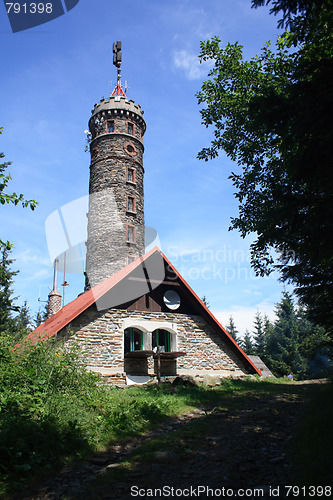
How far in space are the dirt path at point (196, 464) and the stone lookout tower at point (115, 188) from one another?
55.5 ft

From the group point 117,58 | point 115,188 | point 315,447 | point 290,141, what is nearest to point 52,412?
point 315,447

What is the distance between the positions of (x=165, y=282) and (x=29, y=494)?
10.6 meters

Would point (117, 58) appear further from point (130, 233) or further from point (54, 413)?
point (54, 413)

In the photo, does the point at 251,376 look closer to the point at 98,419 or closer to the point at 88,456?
the point at 98,419

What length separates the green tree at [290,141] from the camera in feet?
17.4

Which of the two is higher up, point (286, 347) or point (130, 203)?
point (130, 203)

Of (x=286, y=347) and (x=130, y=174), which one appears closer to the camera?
(x=130, y=174)

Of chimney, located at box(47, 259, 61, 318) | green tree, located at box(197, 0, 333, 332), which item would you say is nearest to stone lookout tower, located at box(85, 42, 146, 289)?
chimney, located at box(47, 259, 61, 318)

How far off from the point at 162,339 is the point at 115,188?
13.6m

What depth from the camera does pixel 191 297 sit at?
15727 millimetres

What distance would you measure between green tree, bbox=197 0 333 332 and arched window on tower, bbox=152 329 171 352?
559 cm

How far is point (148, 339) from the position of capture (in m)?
14.5

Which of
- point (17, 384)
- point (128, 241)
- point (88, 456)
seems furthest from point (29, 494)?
point (128, 241)

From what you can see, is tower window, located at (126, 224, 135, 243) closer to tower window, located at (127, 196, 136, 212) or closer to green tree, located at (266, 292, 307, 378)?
tower window, located at (127, 196, 136, 212)
